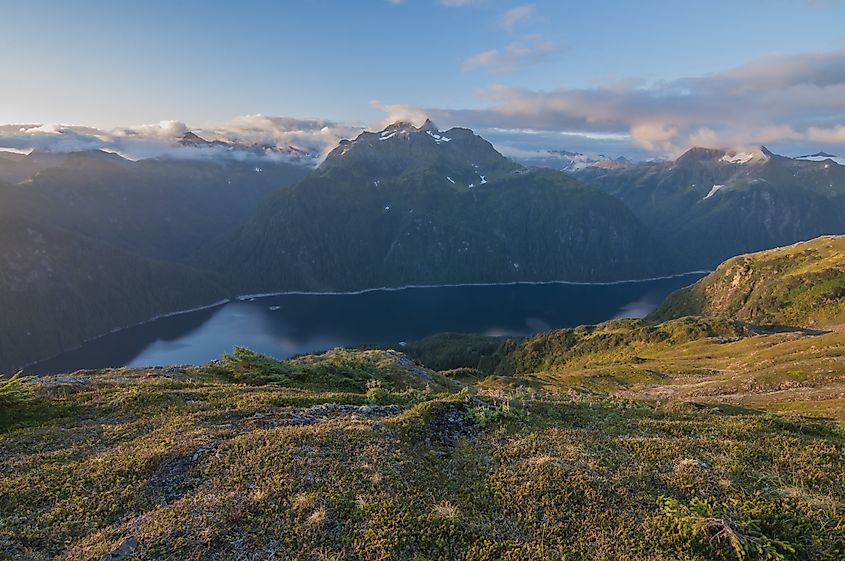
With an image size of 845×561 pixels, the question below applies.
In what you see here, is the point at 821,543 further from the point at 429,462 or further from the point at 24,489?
the point at 24,489

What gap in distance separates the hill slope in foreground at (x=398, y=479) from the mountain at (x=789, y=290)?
156m

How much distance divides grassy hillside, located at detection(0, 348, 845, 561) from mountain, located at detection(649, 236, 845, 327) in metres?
156

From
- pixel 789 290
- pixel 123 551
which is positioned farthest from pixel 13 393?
pixel 789 290

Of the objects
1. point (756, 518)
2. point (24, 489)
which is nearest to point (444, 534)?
point (756, 518)

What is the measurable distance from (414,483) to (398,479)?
1.61 feet

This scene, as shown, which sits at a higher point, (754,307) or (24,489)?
(24,489)

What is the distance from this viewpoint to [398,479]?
13.6 m

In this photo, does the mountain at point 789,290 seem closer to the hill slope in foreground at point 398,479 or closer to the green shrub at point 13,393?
the hill slope in foreground at point 398,479

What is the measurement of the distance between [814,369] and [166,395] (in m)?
84.6

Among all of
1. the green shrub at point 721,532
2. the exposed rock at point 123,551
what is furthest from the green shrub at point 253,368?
the green shrub at point 721,532

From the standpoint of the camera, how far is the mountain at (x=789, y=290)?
458ft

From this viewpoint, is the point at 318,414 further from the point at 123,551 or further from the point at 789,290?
the point at 789,290

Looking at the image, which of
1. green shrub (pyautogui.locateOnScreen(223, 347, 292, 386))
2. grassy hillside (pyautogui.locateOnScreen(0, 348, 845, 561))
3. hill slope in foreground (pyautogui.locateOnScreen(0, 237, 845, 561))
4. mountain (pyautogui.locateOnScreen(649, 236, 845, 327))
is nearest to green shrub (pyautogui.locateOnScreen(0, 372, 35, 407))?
hill slope in foreground (pyautogui.locateOnScreen(0, 237, 845, 561))

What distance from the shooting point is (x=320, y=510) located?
12031mm
